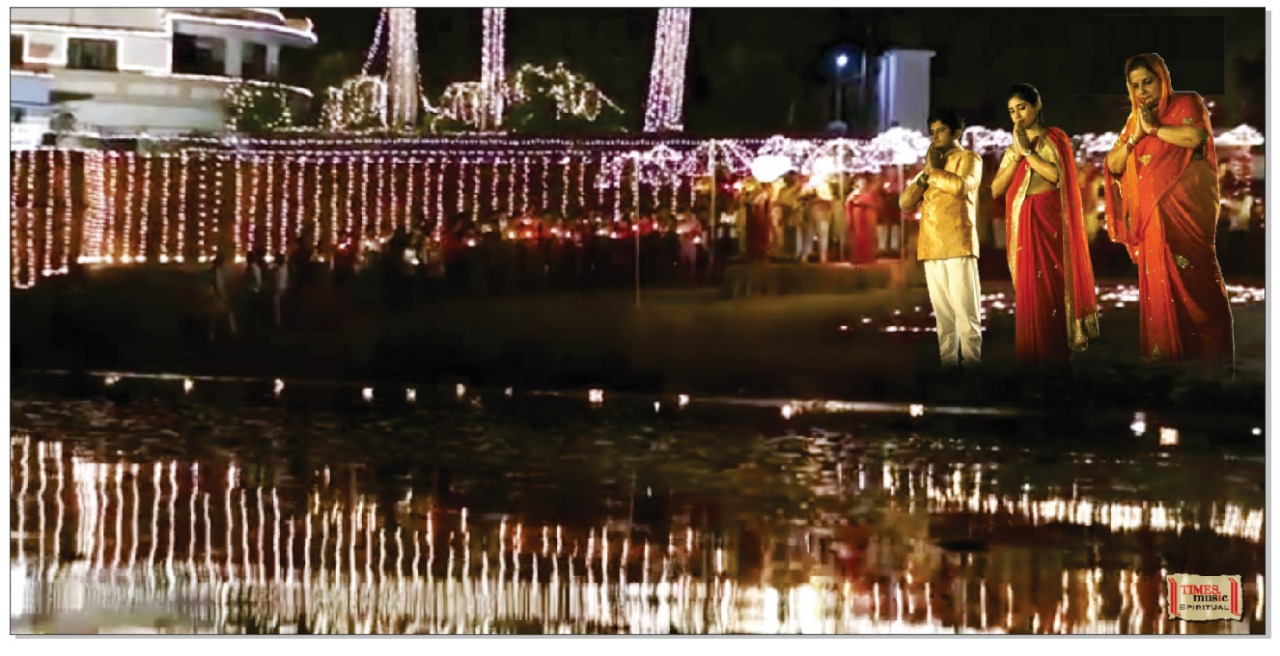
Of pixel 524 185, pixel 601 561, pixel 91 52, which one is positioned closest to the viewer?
pixel 601 561

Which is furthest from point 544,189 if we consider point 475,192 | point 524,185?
point 475,192

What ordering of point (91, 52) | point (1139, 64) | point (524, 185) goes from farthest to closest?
point (524, 185), point (91, 52), point (1139, 64)

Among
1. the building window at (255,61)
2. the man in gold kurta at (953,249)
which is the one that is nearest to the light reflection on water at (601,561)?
the man in gold kurta at (953,249)

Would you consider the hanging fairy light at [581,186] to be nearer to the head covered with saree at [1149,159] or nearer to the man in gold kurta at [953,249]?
the man in gold kurta at [953,249]

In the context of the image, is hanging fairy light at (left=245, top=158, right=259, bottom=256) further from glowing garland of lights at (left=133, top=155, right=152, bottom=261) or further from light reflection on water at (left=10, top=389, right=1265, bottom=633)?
light reflection on water at (left=10, top=389, right=1265, bottom=633)

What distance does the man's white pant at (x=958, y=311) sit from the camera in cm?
537

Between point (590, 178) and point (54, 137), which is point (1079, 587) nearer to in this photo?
point (590, 178)

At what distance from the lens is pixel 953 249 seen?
17.6ft

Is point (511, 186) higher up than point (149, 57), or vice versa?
point (149, 57)

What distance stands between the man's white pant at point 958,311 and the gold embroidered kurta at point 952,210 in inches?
1.5

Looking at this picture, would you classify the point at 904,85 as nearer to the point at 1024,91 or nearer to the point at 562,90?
the point at 1024,91

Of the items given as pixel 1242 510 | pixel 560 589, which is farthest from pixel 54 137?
pixel 1242 510

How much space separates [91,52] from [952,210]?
2.64m

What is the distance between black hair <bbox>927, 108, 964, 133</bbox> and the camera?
207 inches
